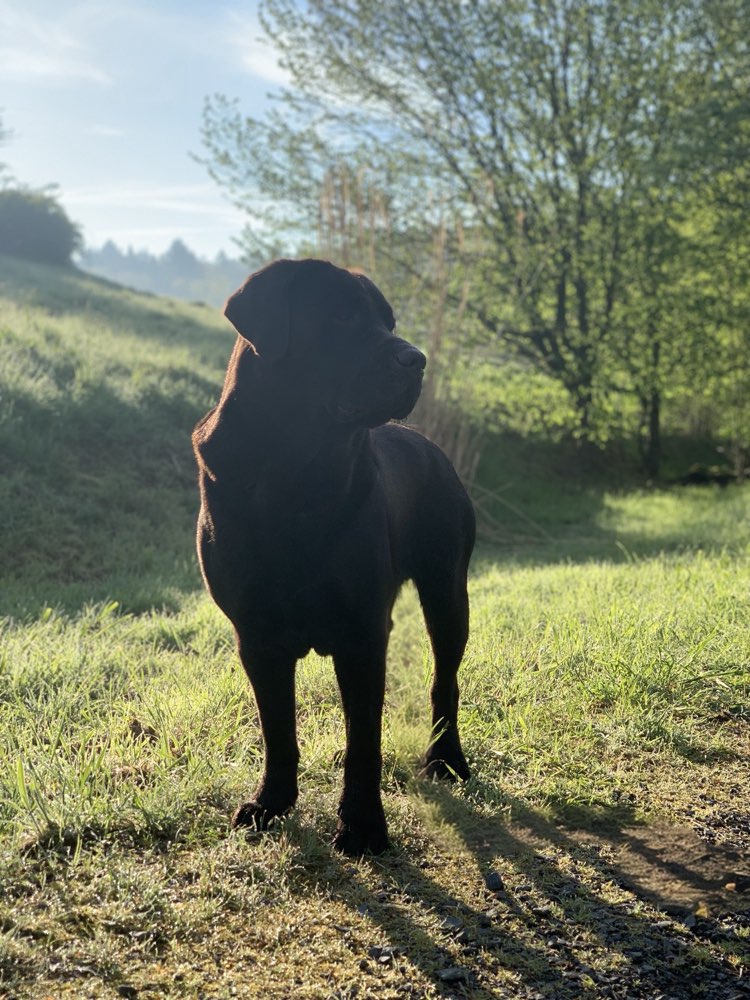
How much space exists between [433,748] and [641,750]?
900mm

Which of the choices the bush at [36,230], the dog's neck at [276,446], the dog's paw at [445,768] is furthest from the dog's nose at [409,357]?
the bush at [36,230]

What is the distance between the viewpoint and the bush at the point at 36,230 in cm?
3028

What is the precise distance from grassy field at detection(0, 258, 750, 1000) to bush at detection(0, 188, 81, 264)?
87.3 feet

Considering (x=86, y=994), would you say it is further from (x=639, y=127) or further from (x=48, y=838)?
(x=639, y=127)

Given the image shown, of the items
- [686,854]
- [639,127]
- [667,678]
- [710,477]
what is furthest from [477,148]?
[686,854]

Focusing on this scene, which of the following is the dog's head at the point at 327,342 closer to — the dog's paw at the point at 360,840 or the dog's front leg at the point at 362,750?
the dog's front leg at the point at 362,750

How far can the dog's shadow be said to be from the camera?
2.33 metres

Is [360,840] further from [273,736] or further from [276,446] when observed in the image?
[276,446]

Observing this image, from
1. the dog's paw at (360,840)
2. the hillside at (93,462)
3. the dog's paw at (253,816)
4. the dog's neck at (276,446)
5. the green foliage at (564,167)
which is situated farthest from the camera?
the green foliage at (564,167)

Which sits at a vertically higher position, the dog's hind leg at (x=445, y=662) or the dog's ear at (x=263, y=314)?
the dog's ear at (x=263, y=314)

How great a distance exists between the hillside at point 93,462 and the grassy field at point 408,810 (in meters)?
0.34

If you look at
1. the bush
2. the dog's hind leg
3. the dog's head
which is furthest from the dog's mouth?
the bush

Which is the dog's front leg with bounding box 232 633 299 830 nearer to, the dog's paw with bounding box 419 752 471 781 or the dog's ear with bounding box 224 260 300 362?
the dog's paw with bounding box 419 752 471 781

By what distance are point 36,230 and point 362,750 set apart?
104ft
